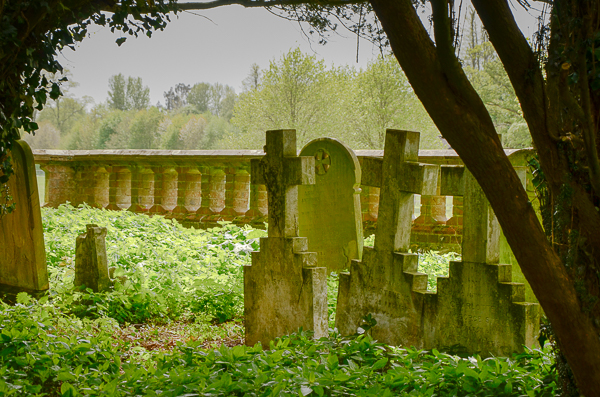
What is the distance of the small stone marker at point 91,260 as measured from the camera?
4668 mm

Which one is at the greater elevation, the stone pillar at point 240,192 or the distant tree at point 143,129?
the distant tree at point 143,129

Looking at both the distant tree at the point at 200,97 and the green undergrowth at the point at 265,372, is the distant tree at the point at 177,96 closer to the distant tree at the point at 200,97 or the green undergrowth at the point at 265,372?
the distant tree at the point at 200,97

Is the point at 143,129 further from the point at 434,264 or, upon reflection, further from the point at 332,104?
the point at 434,264

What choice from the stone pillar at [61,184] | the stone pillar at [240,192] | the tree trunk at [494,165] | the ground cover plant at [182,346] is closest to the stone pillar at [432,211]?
the ground cover plant at [182,346]

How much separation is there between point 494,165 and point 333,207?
4.22 meters

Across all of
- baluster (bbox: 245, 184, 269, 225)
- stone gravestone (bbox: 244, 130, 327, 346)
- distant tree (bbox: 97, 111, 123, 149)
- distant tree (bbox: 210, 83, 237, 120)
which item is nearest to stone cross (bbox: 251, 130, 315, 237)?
stone gravestone (bbox: 244, 130, 327, 346)

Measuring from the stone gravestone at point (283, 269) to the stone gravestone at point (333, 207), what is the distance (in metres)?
1.91

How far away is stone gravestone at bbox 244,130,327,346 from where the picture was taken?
12.7ft

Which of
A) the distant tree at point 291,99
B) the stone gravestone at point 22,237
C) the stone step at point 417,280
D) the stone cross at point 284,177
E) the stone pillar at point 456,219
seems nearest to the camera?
the stone step at point 417,280

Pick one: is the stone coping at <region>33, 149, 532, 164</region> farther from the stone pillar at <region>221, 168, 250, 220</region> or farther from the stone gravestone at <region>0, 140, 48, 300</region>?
the stone gravestone at <region>0, 140, 48, 300</region>

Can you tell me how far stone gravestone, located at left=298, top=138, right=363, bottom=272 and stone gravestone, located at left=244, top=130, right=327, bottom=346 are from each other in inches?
75.3

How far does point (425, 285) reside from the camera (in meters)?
3.62

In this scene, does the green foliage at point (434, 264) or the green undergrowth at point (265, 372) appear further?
the green foliage at point (434, 264)

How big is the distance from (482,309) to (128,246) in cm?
419
